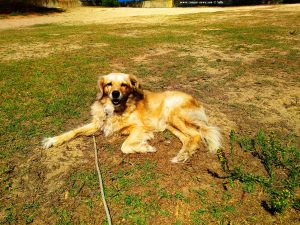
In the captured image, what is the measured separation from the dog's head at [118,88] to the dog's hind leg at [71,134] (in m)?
0.57

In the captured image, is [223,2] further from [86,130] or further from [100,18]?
[86,130]

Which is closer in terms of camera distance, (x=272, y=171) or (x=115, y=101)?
(x=272, y=171)

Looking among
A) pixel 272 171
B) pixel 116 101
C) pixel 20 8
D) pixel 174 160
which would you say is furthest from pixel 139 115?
pixel 20 8

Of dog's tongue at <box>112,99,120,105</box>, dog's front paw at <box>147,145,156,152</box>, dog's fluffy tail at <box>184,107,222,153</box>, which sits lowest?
dog's front paw at <box>147,145,156,152</box>

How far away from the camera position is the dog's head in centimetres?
507

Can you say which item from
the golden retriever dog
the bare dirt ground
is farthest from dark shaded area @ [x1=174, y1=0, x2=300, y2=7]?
the golden retriever dog

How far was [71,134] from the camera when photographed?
4.87 m

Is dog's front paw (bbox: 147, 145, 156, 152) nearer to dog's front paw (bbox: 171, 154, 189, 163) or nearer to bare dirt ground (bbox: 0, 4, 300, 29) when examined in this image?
dog's front paw (bbox: 171, 154, 189, 163)

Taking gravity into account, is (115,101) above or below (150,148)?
above

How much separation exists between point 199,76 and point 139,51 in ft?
13.0

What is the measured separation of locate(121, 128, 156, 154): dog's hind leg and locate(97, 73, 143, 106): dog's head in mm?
695

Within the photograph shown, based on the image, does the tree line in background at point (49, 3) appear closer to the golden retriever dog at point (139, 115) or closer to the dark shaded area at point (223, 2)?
the dark shaded area at point (223, 2)

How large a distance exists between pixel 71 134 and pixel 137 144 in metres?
1.19

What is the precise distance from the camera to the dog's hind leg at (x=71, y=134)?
4688 millimetres
